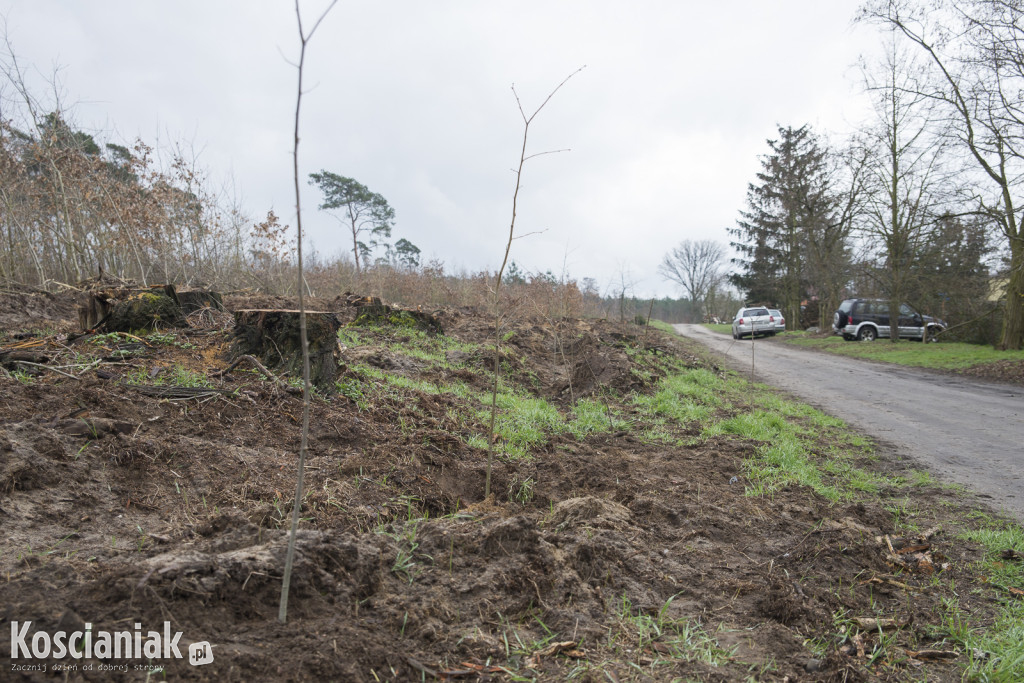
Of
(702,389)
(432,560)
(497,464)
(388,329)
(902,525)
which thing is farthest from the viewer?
(388,329)

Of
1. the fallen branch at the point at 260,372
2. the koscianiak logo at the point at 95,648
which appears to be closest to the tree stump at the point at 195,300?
the fallen branch at the point at 260,372

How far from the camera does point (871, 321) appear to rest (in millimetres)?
21750

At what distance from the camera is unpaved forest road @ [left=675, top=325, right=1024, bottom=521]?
15.4 feet

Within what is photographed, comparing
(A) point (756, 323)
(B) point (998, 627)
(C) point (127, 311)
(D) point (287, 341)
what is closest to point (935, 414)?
(B) point (998, 627)

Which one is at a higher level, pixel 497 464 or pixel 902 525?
pixel 497 464

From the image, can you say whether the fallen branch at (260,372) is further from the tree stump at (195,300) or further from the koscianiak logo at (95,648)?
the koscianiak logo at (95,648)

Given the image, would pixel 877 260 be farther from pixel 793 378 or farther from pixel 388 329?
pixel 388 329

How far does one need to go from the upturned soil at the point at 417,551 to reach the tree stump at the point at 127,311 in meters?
0.91

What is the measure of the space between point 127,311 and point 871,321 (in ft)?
83.7

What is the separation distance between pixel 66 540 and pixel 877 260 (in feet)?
73.8

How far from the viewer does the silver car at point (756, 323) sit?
87.6 feet

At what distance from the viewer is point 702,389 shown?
889cm

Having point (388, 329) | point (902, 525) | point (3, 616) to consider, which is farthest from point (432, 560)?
point (388, 329)

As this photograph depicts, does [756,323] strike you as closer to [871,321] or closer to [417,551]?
[871,321]
